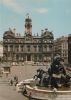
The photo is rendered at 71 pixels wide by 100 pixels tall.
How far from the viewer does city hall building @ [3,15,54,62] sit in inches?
4099

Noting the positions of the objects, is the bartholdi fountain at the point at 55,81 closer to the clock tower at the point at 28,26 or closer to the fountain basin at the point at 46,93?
the fountain basin at the point at 46,93

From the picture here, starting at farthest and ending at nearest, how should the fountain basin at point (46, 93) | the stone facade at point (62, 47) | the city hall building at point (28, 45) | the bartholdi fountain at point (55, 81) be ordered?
the stone facade at point (62, 47) → the city hall building at point (28, 45) → the bartholdi fountain at point (55, 81) → the fountain basin at point (46, 93)

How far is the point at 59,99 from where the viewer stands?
939 inches

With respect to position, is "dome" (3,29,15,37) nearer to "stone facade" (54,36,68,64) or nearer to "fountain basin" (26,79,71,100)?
"stone facade" (54,36,68,64)

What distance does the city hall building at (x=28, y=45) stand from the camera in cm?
10412

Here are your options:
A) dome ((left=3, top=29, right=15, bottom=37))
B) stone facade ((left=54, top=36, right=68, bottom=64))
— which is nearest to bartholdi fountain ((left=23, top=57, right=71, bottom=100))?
dome ((left=3, top=29, right=15, bottom=37))

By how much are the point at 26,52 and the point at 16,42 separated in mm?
4470

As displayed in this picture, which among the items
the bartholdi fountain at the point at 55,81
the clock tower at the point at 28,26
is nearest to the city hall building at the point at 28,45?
the clock tower at the point at 28,26

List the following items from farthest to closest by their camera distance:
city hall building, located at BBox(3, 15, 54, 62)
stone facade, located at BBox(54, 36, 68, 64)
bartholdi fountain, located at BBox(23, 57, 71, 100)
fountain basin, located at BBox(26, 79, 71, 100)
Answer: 1. stone facade, located at BBox(54, 36, 68, 64)
2. city hall building, located at BBox(3, 15, 54, 62)
3. bartholdi fountain, located at BBox(23, 57, 71, 100)
4. fountain basin, located at BBox(26, 79, 71, 100)

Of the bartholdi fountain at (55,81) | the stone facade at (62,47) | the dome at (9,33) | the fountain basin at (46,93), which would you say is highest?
the dome at (9,33)

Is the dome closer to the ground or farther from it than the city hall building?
farther from it

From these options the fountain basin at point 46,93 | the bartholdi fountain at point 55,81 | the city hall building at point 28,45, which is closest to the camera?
the fountain basin at point 46,93

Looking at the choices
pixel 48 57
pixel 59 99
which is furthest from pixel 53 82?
pixel 48 57

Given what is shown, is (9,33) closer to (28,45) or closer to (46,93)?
(28,45)
